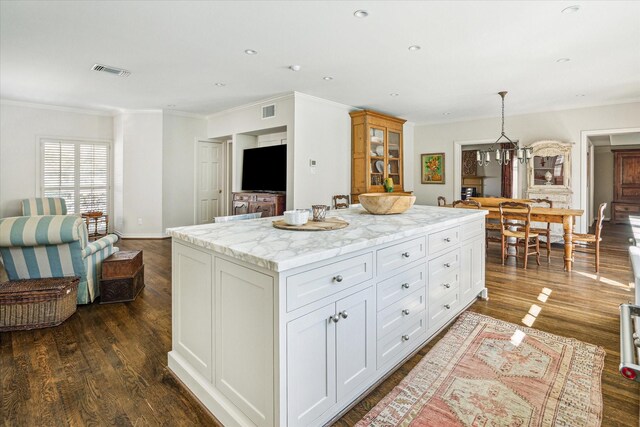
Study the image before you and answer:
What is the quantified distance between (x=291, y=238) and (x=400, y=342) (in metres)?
1.00

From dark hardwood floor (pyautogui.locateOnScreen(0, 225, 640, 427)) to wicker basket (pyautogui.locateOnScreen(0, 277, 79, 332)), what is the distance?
9 cm

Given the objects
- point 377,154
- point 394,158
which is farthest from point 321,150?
point 394,158

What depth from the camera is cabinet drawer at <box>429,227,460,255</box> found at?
2372 millimetres

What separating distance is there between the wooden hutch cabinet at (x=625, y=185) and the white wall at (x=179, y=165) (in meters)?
11.3

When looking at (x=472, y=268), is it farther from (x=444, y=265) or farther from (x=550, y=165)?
(x=550, y=165)

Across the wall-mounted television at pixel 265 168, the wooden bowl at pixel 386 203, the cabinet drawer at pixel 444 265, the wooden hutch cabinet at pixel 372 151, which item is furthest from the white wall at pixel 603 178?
the wooden bowl at pixel 386 203

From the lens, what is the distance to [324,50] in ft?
11.7

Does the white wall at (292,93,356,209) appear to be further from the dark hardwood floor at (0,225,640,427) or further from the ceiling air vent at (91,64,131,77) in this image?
the dark hardwood floor at (0,225,640,427)

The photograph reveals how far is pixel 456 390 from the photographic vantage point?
75.0 inches

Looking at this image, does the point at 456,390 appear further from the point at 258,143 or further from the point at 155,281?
the point at 258,143

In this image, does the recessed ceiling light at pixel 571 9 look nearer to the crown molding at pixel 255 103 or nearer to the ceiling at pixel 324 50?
the ceiling at pixel 324 50

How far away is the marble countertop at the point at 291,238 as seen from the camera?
1378 millimetres

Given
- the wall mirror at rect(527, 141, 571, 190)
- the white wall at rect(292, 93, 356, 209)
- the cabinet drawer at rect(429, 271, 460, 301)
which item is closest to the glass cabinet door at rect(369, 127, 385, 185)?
the white wall at rect(292, 93, 356, 209)

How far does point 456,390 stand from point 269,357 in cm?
119
